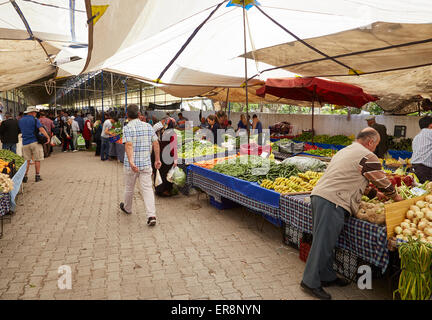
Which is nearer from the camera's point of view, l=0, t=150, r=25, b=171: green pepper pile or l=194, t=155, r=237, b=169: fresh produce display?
l=194, t=155, r=237, b=169: fresh produce display

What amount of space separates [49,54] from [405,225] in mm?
9586

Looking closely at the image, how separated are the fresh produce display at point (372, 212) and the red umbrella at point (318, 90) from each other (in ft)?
15.9

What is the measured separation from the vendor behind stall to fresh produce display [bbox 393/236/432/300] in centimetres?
346

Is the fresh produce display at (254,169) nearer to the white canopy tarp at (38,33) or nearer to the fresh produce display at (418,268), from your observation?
the fresh produce display at (418,268)

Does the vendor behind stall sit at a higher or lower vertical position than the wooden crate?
higher

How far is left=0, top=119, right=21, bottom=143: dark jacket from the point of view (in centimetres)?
923

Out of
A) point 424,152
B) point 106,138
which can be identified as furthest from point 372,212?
point 106,138

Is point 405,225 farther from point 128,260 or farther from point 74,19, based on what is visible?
point 74,19

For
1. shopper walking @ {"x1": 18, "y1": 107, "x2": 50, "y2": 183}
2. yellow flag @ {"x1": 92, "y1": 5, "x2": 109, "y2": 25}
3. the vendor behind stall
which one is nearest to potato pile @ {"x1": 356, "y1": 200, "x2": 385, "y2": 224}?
the vendor behind stall

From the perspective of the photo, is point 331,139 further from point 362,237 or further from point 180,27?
point 362,237

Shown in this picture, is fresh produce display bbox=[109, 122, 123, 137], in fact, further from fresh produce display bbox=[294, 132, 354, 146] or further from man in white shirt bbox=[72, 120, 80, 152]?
fresh produce display bbox=[294, 132, 354, 146]

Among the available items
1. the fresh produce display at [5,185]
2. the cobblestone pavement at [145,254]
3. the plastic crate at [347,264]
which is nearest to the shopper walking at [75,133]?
the cobblestone pavement at [145,254]

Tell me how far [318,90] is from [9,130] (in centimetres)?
900

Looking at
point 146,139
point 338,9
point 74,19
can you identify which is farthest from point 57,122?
point 338,9
